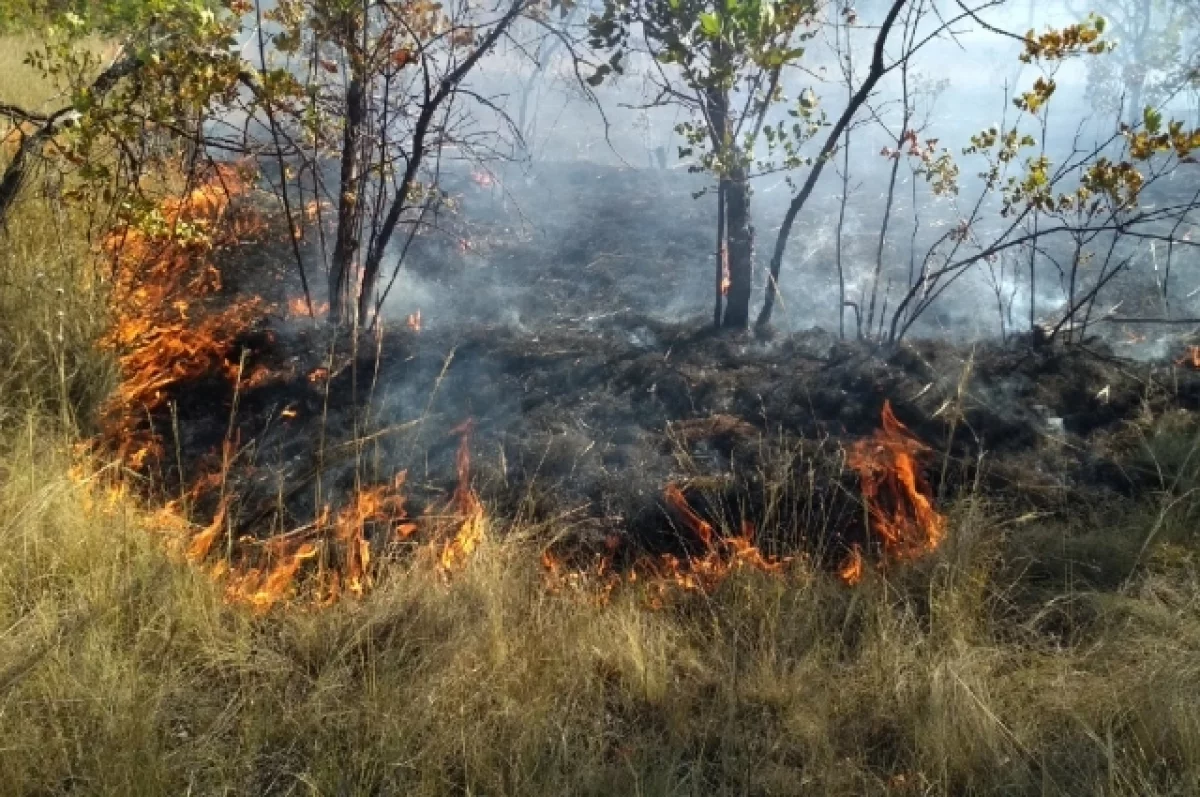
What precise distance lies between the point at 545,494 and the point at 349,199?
6.13 ft

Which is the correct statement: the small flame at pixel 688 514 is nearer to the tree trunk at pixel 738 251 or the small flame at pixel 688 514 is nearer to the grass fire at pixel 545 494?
the grass fire at pixel 545 494

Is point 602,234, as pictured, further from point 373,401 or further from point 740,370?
point 373,401

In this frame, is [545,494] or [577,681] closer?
[577,681]

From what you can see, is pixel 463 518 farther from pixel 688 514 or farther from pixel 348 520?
pixel 688 514

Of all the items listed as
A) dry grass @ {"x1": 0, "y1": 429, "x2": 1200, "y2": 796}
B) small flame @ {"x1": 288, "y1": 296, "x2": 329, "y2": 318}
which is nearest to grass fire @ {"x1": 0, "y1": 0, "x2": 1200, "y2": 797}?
dry grass @ {"x1": 0, "y1": 429, "x2": 1200, "y2": 796}

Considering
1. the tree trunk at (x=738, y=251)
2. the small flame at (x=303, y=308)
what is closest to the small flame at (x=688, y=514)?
the tree trunk at (x=738, y=251)

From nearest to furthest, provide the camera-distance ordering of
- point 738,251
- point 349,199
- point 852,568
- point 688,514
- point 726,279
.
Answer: point 852,568, point 688,514, point 349,199, point 738,251, point 726,279

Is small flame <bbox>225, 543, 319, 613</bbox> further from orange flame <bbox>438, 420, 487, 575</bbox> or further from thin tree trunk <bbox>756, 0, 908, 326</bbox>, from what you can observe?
thin tree trunk <bbox>756, 0, 908, 326</bbox>

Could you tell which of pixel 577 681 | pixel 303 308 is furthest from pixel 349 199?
pixel 577 681

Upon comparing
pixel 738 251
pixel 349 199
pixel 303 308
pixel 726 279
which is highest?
pixel 349 199

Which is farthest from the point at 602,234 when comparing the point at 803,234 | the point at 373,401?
the point at 373,401

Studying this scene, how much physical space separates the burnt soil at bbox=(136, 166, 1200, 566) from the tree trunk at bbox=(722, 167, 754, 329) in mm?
222

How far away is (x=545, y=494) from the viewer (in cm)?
371

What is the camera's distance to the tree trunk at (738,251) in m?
5.11
